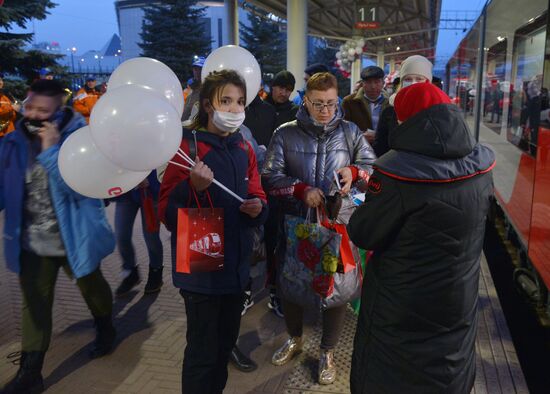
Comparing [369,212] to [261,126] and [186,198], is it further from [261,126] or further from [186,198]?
[261,126]

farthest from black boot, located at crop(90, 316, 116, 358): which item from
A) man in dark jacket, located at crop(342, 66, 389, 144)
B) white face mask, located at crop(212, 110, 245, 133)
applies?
man in dark jacket, located at crop(342, 66, 389, 144)

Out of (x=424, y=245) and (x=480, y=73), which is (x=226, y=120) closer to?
(x=424, y=245)

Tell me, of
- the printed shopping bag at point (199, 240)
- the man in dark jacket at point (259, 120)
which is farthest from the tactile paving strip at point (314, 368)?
the man in dark jacket at point (259, 120)

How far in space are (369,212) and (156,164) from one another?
985 millimetres

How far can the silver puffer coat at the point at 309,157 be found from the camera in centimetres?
316

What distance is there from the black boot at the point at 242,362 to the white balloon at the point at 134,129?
71.4 inches

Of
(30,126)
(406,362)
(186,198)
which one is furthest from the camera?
(30,126)

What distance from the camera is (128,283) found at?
4.78 meters

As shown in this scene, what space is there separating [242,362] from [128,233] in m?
1.92

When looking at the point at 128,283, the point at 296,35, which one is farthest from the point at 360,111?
the point at 296,35

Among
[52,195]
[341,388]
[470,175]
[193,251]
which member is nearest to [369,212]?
[470,175]

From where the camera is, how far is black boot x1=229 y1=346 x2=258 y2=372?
338cm

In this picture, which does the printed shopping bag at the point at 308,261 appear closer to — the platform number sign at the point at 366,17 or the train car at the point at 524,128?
the train car at the point at 524,128

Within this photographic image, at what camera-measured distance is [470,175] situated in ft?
6.14
